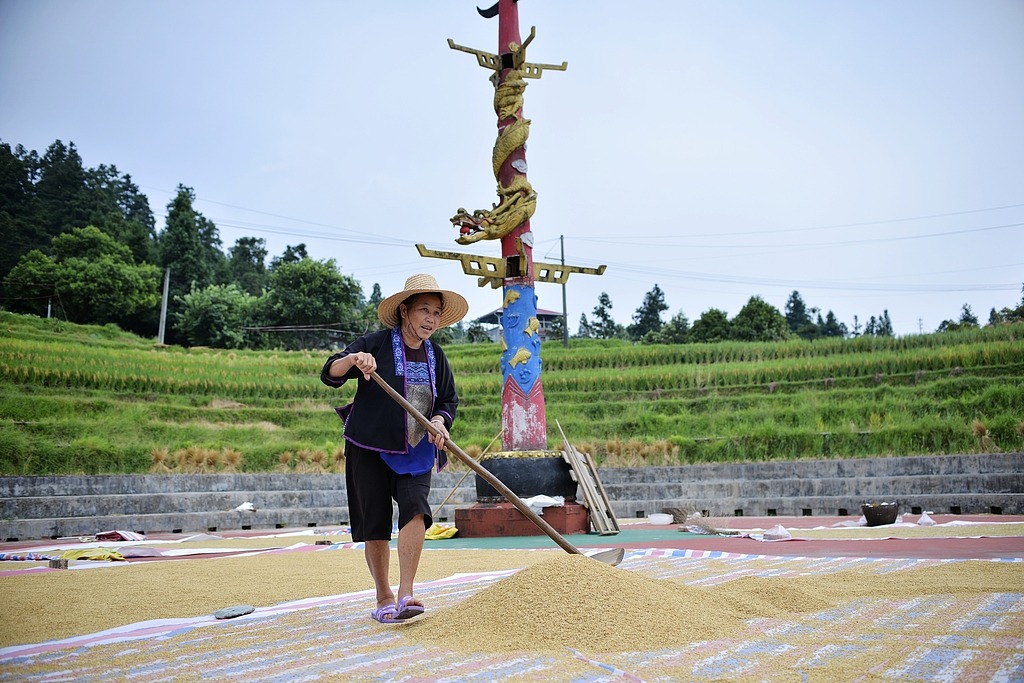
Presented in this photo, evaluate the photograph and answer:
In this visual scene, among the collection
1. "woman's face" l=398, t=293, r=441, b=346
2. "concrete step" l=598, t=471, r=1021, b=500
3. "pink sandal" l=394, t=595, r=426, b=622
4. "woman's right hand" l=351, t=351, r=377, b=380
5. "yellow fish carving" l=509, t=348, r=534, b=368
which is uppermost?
"yellow fish carving" l=509, t=348, r=534, b=368

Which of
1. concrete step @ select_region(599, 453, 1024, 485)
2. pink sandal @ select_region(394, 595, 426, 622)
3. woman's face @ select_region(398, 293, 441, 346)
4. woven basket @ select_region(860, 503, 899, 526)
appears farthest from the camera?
concrete step @ select_region(599, 453, 1024, 485)

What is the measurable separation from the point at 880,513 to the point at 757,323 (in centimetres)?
2488

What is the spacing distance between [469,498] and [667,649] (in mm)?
8698

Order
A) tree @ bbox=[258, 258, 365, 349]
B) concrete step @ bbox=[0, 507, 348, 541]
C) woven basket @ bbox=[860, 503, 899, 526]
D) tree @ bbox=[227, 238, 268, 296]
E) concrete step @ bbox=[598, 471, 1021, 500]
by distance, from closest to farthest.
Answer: woven basket @ bbox=[860, 503, 899, 526] < concrete step @ bbox=[0, 507, 348, 541] < concrete step @ bbox=[598, 471, 1021, 500] < tree @ bbox=[258, 258, 365, 349] < tree @ bbox=[227, 238, 268, 296]

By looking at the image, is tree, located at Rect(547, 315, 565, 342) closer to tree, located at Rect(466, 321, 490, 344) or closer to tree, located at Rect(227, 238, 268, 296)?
tree, located at Rect(466, 321, 490, 344)

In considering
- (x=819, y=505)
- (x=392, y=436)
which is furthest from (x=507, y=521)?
(x=392, y=436)

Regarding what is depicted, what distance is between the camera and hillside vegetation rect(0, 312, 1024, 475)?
37.9ft

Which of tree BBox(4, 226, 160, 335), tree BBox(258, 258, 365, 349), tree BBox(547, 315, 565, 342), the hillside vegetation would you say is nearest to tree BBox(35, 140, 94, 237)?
tree BBox(4, 226, 160, 335)

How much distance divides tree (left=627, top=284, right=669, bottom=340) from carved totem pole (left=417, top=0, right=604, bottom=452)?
3453 cm

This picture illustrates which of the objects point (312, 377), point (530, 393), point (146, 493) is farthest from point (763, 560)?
point (312, 377)

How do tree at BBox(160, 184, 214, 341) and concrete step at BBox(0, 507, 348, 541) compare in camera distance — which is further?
tree at BBox(160, 184, 214, 341)

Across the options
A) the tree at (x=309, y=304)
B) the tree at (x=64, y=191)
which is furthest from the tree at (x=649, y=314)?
the tree at (x=64, y=191)

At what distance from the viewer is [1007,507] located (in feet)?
27.2

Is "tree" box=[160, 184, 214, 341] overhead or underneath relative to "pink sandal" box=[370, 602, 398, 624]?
overhead
